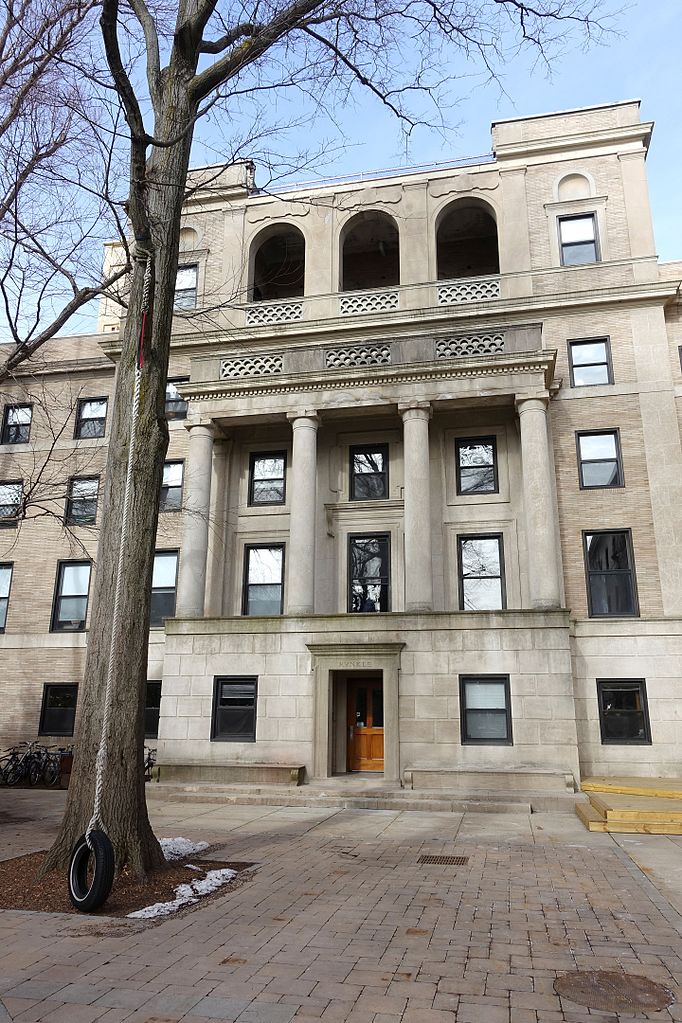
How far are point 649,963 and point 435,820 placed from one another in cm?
858

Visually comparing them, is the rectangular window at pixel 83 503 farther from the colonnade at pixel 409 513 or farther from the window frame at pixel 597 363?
the window frame at pixel 597 363

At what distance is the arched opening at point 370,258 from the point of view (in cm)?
2677

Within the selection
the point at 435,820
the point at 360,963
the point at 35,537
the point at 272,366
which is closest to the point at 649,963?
the point at 360,963

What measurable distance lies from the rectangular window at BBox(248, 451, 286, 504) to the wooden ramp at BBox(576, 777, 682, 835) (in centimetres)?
1167

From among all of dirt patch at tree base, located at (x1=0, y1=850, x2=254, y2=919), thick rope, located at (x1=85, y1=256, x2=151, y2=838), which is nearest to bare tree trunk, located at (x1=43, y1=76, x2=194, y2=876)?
thick rope, located at (x1=85, y1=256, x2=151, y2=838)

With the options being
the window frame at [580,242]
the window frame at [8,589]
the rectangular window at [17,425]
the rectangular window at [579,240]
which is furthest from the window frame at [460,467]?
the rectangular window at [17,425]

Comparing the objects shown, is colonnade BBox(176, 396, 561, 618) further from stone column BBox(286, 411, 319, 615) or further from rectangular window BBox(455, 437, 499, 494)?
rectangular window BBox(455, 437, 499, 494)

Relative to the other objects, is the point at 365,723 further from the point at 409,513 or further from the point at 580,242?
the point at 580,242

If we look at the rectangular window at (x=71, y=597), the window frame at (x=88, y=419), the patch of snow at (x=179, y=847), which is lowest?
the patch of snow at (x=179, y=847)

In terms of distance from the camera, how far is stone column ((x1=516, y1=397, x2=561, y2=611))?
18203mm

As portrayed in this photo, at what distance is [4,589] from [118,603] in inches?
715

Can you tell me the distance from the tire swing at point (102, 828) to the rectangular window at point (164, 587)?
45.6 ft

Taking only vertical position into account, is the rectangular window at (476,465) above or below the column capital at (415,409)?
below

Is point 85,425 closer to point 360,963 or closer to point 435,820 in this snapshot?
point 435,820
